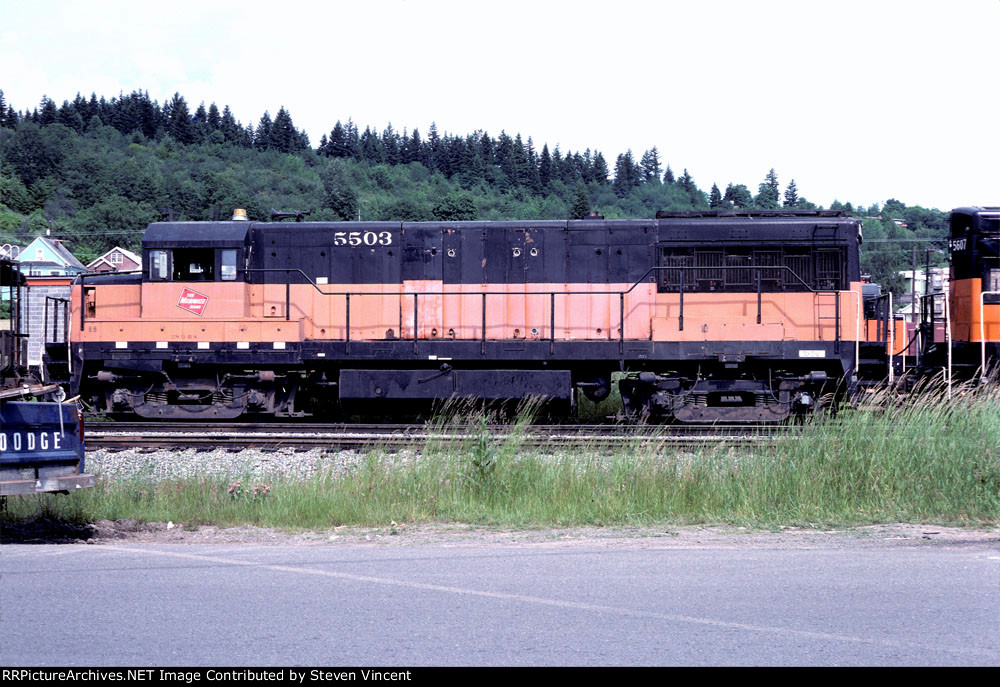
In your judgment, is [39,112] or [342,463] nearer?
[342,463]

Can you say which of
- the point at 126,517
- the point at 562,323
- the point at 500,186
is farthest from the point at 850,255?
the point at 500,186

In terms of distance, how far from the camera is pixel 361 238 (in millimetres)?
13359

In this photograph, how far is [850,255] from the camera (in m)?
12.7

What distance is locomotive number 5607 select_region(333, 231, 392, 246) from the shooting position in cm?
1329

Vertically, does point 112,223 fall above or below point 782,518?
above

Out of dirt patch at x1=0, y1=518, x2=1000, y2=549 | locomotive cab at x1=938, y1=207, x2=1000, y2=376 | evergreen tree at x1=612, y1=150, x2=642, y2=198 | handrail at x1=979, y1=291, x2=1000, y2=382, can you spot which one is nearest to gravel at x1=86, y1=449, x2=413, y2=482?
dirt patch at x1=0, y1=518, x2=1000, y2=549

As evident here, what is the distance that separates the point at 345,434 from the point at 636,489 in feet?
18.0

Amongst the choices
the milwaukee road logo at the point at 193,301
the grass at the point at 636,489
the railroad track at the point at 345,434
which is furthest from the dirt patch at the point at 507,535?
the milwaukee road logo at the point at 193,301

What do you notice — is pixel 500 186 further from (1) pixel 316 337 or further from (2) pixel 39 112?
(2) pixel 39 112

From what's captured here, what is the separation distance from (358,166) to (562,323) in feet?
209

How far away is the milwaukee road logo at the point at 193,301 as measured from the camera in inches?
507

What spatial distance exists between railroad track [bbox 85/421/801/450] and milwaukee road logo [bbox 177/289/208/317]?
1.91 meters

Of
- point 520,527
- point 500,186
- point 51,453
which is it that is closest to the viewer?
point 51,453

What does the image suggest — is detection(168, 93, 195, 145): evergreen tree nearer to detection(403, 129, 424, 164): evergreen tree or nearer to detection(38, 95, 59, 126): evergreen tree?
detection(38, 95, 59, 126): evergreen tree
